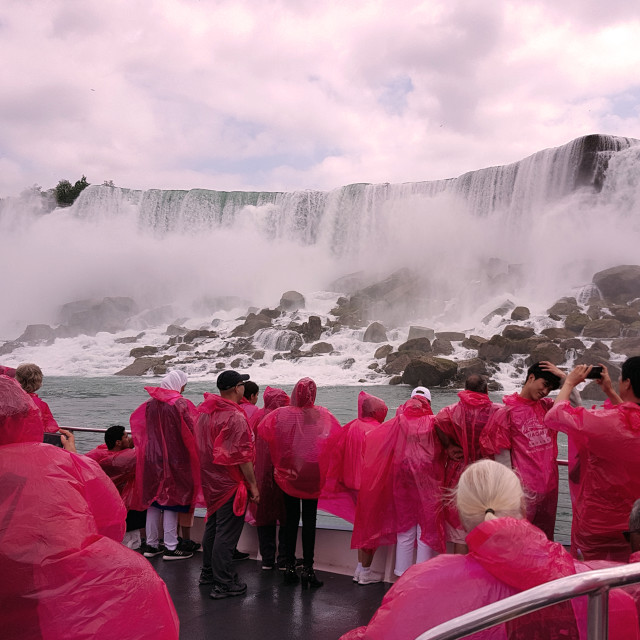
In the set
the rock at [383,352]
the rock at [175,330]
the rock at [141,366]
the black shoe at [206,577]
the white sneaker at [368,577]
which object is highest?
the white sneaker at [368,577]

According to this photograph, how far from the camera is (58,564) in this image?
130 cm

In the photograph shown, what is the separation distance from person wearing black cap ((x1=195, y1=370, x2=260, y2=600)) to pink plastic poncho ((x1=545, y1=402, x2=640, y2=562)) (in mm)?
1490

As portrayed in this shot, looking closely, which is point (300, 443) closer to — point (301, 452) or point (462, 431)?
point (301, 452)

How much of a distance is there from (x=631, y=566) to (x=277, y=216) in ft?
110

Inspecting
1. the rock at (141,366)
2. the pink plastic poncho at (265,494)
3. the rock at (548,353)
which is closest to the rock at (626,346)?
the rock at (548,353)

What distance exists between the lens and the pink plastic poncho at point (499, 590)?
1146mm

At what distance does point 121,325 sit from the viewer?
3516cm

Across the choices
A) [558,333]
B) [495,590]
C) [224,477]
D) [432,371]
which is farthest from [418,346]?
[495,590]

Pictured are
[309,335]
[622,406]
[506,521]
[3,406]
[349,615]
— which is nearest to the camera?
[506,521]

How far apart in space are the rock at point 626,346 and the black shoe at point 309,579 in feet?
56.7

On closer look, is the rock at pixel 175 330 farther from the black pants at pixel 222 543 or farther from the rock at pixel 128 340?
the black pants at pixel 222 543

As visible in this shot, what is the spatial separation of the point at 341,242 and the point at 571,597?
3269cm

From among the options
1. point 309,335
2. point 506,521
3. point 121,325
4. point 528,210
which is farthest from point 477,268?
point 506,521

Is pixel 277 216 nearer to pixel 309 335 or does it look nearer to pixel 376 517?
pixel 309 335
